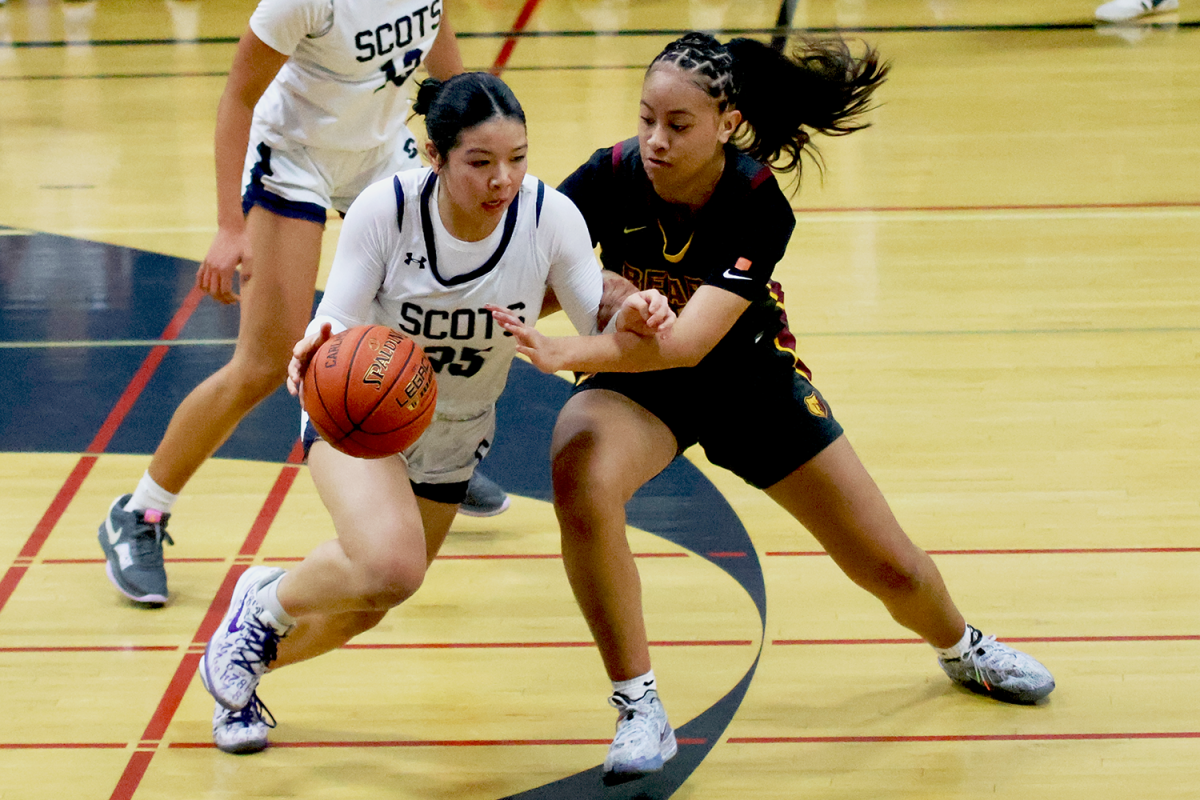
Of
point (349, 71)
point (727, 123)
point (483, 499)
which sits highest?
point (727, 123)

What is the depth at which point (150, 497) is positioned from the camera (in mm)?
3564

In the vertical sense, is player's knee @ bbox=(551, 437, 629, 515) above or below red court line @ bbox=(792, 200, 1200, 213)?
above

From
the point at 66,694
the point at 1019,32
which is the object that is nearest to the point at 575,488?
the point at 66,694

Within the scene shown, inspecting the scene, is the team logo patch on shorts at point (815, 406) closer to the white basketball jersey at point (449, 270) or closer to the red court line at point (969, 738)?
the white basketball jersey at point (449, 270)

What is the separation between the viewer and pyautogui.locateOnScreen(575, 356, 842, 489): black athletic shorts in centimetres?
274

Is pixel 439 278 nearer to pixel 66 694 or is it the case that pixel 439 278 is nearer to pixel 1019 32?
pixel 66 694

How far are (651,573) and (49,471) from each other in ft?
6.16

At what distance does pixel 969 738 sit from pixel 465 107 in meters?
1.72

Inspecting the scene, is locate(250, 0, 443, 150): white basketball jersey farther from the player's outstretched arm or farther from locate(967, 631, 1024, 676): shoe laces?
locate(967, 631, 1024, 676): shoe laces

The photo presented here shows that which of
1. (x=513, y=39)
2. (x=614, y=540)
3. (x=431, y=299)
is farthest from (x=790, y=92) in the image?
(x=513, y=39)

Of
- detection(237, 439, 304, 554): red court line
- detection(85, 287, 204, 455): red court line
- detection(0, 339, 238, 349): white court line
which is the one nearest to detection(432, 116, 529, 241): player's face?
detection(237, 439, 304, 554): red court line

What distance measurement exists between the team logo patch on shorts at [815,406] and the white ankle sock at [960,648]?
25.3 inches

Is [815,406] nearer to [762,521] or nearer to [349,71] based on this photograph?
[762,521]

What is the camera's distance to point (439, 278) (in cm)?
263
